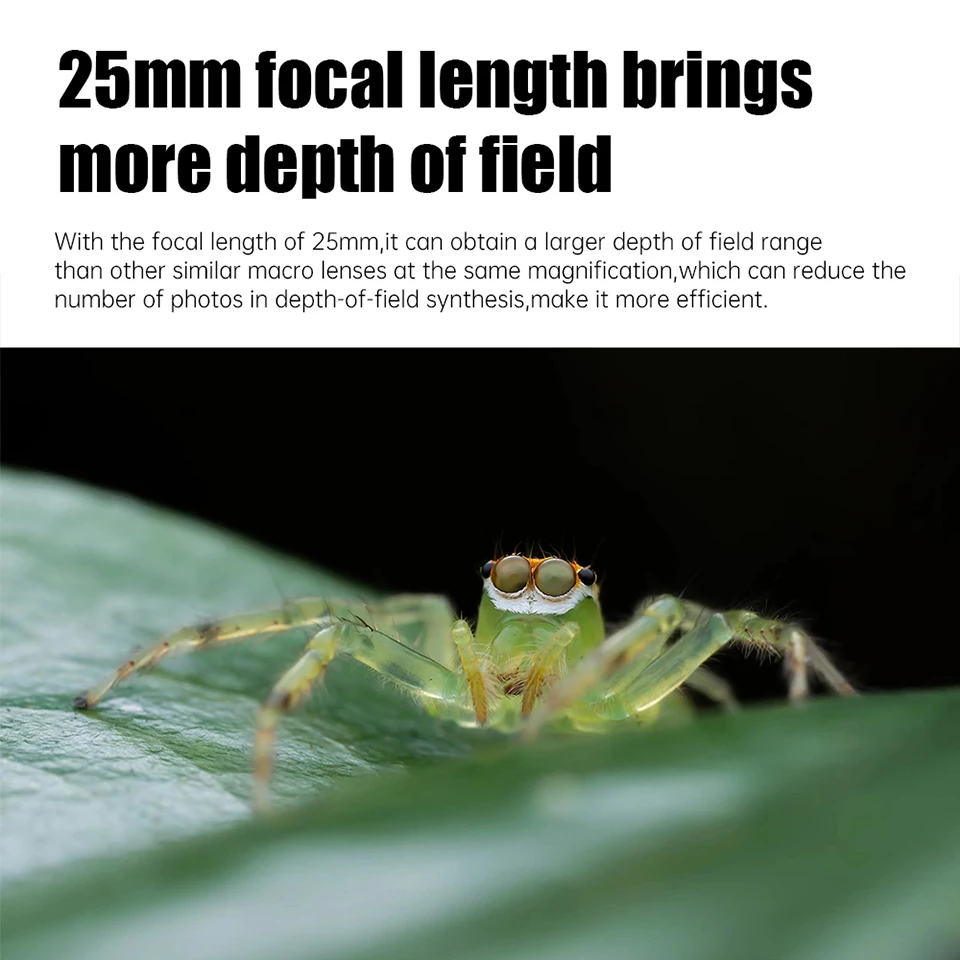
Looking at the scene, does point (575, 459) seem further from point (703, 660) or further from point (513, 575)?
point (703, 660)

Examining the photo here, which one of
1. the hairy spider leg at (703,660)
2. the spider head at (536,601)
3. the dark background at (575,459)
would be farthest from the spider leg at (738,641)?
the dark background at (575,459)

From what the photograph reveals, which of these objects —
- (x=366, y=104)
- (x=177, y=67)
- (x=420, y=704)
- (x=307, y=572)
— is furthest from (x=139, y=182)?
(x=420, y=704)

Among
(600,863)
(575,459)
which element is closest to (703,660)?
(600,863)

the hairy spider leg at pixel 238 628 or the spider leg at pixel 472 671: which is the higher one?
the hairy spider leg at pixel 238 628

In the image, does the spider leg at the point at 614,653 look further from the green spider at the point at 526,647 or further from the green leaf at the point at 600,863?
the green leaf at the point at 600,863

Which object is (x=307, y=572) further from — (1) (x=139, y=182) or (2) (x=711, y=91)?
(2) (x=711, y=91)

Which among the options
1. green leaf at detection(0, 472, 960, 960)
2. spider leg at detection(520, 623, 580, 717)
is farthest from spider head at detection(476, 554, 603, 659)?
green leaf at detection(0, 472, 960, 960)
